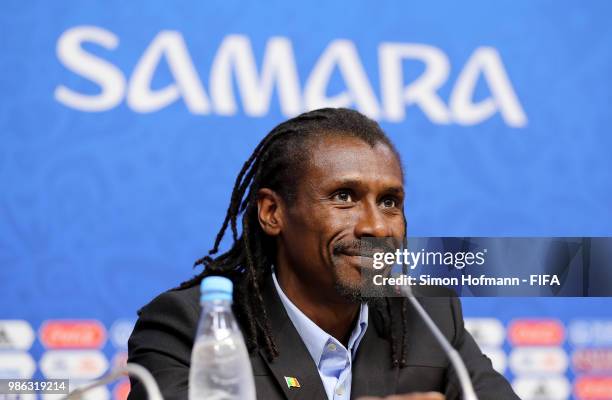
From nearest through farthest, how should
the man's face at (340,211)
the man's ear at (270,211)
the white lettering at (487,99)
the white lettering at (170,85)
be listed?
1. the man's face at (340,211)
2. the man's ear at (270,211)
3. the white lettering at (170,85)
4. the white lettering at (487,99)

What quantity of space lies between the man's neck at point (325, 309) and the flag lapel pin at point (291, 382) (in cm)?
22

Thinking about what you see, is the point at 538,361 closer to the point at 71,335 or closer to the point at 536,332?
the point at 536,332

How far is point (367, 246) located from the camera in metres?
1.63

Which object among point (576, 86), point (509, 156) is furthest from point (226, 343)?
point (576, 86)

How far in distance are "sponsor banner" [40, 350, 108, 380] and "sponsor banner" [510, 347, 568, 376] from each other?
1.10 m

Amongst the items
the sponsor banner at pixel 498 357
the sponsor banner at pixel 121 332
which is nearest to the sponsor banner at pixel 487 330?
the sponsor banner at pixel 498 357

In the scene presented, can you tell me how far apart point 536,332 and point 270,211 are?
941 mm

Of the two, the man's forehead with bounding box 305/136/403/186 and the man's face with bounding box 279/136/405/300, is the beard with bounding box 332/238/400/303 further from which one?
the man's forehead with bounding box 305/136/403/186

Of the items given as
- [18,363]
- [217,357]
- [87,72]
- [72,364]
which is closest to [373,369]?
[217,357]

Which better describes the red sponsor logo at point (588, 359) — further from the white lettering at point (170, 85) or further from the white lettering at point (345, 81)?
the white lettering at point (170, 85)

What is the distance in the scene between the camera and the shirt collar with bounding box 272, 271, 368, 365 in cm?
170

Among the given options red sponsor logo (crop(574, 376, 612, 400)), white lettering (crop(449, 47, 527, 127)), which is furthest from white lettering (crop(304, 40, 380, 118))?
red sponsor logo (crop(574, 376, 612, 400))

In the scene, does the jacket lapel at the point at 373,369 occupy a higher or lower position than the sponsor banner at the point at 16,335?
lower

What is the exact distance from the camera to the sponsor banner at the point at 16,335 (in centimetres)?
219
